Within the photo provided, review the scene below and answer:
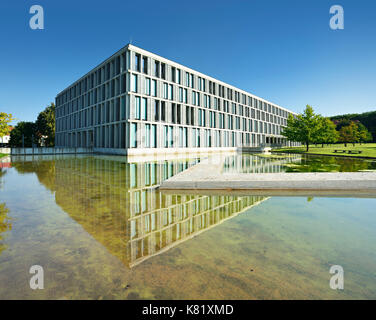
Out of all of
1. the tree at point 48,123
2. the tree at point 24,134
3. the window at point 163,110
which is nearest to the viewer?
the window at point 163,110

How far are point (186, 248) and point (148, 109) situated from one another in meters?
34.6

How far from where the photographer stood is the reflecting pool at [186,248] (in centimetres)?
256

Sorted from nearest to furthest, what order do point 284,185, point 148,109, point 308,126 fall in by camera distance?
point 284,185 → point 148,109 → point 308,126

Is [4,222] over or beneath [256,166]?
beneath

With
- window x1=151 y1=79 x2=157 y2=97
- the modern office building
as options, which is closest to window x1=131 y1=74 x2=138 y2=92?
the modern office building

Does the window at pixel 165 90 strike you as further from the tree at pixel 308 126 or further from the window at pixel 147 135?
the tree at pixel 308 126

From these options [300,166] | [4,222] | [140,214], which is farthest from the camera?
[300,166]

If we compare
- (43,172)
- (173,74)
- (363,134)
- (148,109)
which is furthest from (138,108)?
(363,134)

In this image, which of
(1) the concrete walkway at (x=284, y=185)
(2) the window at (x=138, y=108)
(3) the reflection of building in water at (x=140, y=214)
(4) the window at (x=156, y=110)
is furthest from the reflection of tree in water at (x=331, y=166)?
(4) the window at (x=156, y=110)

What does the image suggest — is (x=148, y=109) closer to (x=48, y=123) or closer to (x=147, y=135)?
(x=147, y=135)

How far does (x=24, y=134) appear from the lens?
71062mm

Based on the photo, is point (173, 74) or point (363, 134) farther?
point (363, 134)

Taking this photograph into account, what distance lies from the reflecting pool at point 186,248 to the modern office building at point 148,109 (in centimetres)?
2866
